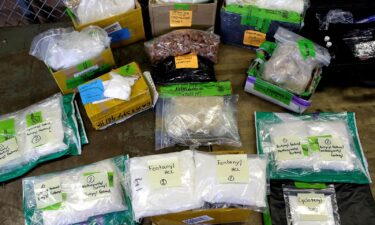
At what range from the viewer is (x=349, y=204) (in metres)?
0.93

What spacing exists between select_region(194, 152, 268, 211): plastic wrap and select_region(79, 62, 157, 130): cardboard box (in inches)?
12.5

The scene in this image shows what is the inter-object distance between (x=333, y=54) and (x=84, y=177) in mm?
945

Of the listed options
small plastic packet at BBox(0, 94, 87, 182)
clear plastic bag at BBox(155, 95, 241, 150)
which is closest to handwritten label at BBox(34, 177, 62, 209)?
small plastic packet at BBox(0, 94, 87, 182)

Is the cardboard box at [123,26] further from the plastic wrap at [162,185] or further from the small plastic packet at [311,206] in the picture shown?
the small plastic packet at [311,206]

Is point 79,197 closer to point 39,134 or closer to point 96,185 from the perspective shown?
point 96,185

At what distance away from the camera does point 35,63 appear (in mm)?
1262

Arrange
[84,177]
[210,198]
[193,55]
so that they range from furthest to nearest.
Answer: [193,55] < [84,177] < [210,198]

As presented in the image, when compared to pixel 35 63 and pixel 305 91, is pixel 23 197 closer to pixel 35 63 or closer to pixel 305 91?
pixel 35 63

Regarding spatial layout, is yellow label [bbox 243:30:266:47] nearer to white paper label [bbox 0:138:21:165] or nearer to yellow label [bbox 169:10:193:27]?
yellow label [bbox 169:10:193:27]

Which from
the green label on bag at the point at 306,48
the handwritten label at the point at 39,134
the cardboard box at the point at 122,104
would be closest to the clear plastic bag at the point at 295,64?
the green label on bag at the point at 306,48

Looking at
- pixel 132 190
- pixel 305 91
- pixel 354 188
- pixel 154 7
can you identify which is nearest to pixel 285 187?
pixel 354 188

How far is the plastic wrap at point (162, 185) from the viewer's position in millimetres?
783

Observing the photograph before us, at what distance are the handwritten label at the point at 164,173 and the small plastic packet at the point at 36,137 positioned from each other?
357 millimetres

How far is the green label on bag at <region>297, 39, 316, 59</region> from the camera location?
1.03 meters
